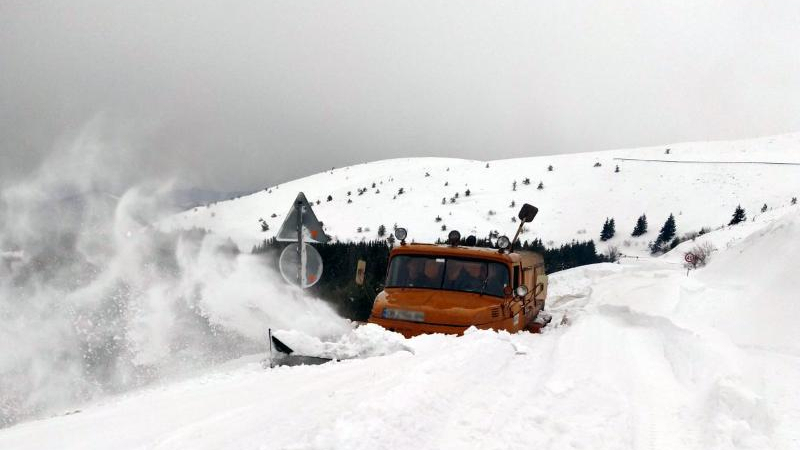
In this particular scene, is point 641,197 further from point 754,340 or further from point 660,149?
point 754,340

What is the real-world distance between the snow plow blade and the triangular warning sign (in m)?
2.04

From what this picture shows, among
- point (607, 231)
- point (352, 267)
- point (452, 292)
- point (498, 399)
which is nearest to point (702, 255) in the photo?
point (352, 267)

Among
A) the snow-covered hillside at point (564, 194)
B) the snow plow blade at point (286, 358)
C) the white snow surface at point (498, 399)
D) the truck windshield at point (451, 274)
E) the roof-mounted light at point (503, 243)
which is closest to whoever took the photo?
the white snow surface at point (498, 399)

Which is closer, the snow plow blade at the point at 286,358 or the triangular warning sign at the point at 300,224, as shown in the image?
the snow plow blade at the point at 286,358

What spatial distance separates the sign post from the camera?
8195 millimetres

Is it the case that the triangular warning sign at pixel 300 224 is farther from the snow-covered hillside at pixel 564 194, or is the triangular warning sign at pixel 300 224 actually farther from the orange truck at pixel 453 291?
the snow-covered hillside at pixel 564 194

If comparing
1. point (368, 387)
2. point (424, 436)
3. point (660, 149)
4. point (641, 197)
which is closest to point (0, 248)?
point (368, 387)

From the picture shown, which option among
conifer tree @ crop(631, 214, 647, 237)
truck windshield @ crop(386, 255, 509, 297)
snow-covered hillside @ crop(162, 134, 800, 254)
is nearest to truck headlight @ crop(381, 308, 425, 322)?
truck windshield @ crop(386, 255, 509, 297)

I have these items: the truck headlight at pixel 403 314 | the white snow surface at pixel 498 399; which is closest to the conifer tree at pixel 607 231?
the white snow surface at pixel 498 399

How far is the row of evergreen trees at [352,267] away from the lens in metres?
14.9

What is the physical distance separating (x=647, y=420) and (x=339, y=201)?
4714 centimetres

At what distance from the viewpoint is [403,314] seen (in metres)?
8.21

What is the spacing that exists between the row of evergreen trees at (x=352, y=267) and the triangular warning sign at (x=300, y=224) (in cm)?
237

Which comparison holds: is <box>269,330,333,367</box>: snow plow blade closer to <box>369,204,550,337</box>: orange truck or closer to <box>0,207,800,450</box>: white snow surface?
<box>0,207,800,450</box>: white snow surface
